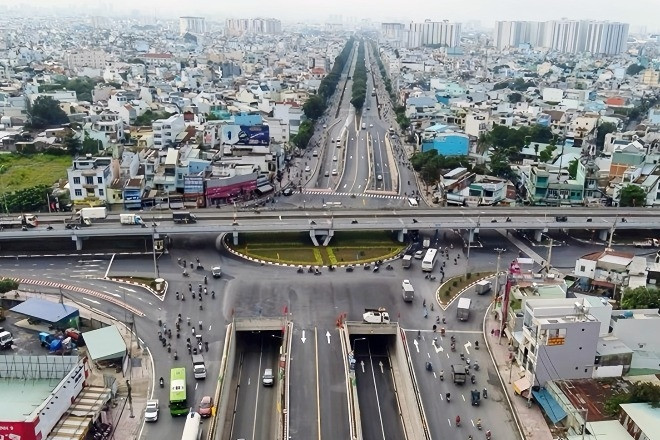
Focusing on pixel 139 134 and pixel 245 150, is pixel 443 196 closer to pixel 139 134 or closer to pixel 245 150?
pixel 245 150

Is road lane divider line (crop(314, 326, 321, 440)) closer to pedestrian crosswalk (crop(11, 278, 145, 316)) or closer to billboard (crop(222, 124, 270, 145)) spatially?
pedestrian crosswalk (crop(11, 278, 145, 316))

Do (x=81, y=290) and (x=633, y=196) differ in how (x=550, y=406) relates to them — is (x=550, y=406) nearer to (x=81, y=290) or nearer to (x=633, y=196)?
(x=81, y=290)

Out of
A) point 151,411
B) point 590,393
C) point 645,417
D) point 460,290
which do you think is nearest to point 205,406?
point 151,411

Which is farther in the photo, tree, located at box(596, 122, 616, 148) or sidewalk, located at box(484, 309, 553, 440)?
tree, located at box(596, 122, 616, 148)

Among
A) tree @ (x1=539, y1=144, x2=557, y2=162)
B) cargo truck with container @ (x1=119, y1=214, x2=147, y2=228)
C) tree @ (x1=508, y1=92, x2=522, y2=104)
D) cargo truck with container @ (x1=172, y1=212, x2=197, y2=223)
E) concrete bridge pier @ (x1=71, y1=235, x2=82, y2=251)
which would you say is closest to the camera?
concrete bridge pier @ (x1=71, y1=235, x2=82, y2=251)

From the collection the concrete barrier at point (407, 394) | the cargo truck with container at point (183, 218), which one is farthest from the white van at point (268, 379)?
the cargo truck with container at point (183, 218)

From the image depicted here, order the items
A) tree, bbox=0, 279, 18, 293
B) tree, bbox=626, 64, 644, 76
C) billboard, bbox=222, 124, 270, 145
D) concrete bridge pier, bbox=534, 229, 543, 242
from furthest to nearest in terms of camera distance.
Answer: tree, bbox=626, 64, 644, 76
billboard, bbox=222, 124, 270, 145
concrete bridge pier, bbox=534, 229, 543, 242
tree, bbox=0, 279, 18, 293

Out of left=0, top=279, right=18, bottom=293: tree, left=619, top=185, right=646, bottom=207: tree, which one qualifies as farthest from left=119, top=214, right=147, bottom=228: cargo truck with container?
left=619, top=185, right=646, bottom=207: tree
